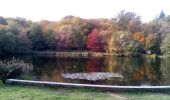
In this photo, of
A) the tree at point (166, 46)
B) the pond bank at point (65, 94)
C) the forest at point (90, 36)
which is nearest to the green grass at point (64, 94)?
the pond bank at point (65, 94)

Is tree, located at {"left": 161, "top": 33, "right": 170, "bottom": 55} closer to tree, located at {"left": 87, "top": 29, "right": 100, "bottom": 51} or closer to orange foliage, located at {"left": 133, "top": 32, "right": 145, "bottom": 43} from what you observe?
orange foliage, located at {"left": 133, "top": 32, "right": 145, "bottom": 43}

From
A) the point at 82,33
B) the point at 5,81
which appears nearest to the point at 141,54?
the point at 82,33

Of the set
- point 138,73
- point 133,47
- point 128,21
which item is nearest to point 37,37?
point 133,47

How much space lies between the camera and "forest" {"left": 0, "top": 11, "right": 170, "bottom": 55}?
5276 cm

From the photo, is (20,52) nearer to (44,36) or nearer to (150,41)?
(44,36)

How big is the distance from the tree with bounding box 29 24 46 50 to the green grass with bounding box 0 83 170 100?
46.6 m

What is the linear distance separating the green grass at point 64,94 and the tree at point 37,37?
4659 cm

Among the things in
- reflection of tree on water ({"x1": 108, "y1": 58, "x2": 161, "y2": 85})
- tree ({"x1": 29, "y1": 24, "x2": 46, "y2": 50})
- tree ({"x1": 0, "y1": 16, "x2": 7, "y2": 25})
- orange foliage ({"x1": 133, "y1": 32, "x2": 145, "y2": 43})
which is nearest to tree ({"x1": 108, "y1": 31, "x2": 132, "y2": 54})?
orange foliage ({"x1": 133, "y1": 32, "x2": 145, "y2": 43})

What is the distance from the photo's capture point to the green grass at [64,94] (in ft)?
31.5

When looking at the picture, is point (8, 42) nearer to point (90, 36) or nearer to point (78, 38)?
point (78, 38)

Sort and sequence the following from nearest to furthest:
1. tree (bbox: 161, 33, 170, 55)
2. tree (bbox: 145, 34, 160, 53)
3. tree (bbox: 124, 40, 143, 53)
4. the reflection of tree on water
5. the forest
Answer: the reflection of tree on water < tree (bbox: 161, 33, 170, 55) < the forest < tree (bbox: 124, 40, 143, 53) < tree (bbox: 145, 34, 160, 53)

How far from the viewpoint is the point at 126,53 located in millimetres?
54219

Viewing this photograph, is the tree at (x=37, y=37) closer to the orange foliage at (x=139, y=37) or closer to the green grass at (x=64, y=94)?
the orange foliage at (x=139, y=37)

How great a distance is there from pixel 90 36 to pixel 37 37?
1042 cm
